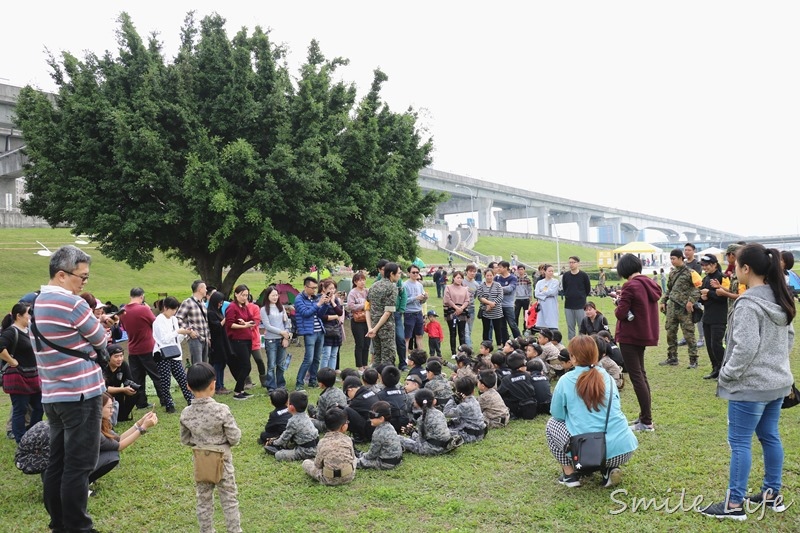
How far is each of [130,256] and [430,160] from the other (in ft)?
32.6

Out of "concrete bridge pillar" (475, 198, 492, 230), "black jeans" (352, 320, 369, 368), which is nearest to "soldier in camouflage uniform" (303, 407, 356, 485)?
"black jeans" (352, 320, 369, 368)

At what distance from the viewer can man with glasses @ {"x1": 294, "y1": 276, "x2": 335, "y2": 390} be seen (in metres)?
9.16

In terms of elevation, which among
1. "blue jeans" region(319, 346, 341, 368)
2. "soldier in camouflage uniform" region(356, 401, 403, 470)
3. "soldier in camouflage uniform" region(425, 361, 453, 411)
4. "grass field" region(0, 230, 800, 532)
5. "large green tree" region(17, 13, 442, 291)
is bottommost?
"grass field" region(0, 230, 800, 532)

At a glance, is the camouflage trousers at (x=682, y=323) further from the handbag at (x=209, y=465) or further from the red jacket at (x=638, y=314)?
the handbag at (x=209, y=465)

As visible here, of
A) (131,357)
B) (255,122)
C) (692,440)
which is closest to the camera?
(692,440)

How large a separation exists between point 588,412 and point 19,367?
5.72 m

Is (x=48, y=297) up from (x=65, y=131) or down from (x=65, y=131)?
down

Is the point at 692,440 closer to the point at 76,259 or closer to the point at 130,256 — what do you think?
the point at 76,259

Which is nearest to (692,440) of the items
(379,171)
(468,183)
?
(379,171)

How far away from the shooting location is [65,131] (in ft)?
46.6

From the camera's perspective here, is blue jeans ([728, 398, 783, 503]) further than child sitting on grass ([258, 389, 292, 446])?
No

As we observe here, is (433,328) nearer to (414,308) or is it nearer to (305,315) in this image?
(414,308)

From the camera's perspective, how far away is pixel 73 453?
13.1 feet

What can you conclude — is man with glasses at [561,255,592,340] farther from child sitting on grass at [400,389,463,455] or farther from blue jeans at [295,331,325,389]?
child sitting on grass at [400,389,463,455]
